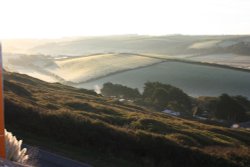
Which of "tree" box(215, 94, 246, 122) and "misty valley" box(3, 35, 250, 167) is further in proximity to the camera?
"tree" box(215, 94, 246, 122)

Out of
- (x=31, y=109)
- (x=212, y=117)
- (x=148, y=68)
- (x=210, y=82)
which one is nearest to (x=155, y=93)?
(x=212, y=117)

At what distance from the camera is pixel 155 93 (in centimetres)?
9994

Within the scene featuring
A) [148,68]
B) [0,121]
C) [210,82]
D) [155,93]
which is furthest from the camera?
[148,68]

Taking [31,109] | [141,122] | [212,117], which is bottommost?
[212,117]

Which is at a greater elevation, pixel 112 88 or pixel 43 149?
pixel 43 149

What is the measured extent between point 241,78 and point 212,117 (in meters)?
44.3

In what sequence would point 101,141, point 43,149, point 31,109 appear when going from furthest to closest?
point 31,109 → point 101,141 → point 43,149

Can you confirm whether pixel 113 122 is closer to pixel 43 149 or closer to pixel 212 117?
pixel 43 149

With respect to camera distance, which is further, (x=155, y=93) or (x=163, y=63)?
(x=163, y=63)

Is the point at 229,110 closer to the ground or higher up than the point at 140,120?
closer to the ground

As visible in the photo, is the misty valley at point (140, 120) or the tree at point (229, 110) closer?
the misty valley at point (140, 120)

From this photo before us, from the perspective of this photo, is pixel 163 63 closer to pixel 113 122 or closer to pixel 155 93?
pixel 155 93

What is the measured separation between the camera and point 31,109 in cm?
3662

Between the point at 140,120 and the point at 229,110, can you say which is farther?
the point at 229,110
